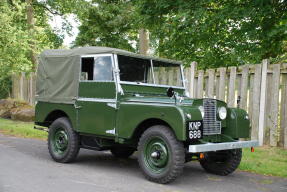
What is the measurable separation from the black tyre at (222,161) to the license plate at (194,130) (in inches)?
40.9

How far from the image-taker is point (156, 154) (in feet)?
20.2

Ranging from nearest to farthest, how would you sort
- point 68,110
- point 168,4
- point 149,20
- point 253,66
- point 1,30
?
point 68,110
point 253,66
point 168,4
point 149,20
point 1,30

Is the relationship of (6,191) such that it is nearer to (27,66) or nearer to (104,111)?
(104,111)

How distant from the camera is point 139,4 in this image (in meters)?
13.3

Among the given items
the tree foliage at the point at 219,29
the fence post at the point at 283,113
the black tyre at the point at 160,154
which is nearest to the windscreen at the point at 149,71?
the black tyre at the point at 160,154

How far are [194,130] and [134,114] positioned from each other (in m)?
1.17

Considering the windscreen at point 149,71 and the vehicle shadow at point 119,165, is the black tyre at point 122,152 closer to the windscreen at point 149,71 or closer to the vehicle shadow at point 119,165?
the vehicle shadow at point 119,165

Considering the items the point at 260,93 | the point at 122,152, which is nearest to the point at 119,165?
the point at 122,152

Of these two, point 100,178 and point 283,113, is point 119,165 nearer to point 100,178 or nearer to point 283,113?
point 100,178

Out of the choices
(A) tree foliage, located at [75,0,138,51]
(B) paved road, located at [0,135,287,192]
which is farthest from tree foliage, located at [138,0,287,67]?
(A) tree foliage, located at [75,0,138,51]

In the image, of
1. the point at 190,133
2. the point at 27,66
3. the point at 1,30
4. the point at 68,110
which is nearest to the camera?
the point at 190,133

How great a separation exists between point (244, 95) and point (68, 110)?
461 centimetres

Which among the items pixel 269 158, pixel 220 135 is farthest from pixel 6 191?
pixel 269 158

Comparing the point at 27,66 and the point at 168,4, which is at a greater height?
the point at 168,4
